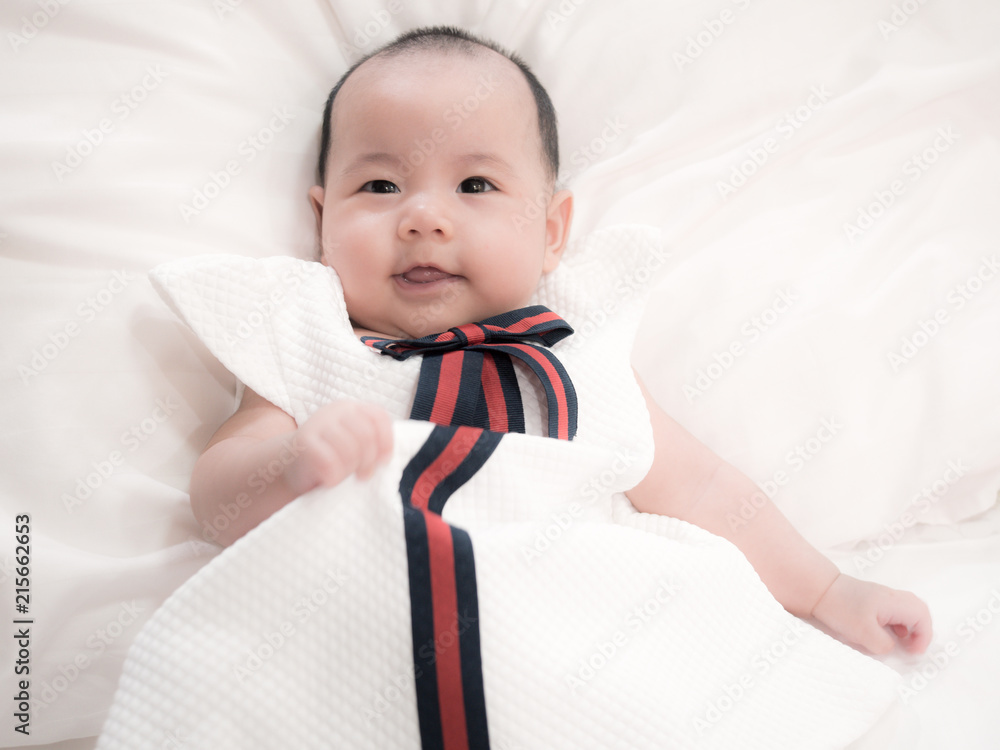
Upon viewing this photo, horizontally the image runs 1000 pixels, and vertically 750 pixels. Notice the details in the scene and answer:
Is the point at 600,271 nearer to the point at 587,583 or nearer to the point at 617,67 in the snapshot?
the point at 617,67

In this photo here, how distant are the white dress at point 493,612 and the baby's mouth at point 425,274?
128mm

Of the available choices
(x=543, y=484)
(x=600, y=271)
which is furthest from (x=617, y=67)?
(x=543, y=484)

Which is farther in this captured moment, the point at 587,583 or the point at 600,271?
the point at 600,271

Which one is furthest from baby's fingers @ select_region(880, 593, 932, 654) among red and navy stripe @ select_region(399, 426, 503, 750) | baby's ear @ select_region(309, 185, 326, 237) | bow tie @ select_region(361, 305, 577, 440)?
baby's ear @ select_region(309, 185, 326, 237)

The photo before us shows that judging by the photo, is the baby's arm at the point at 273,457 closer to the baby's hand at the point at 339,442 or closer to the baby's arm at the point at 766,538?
the baby's hand at the point at 339,442

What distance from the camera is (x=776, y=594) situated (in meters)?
1.13

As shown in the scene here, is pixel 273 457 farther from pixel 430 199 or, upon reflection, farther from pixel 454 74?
pixel 454 74

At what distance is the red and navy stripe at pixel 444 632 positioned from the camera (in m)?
0.74

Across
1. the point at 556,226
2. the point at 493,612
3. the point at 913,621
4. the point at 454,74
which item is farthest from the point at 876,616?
the point at 454,74

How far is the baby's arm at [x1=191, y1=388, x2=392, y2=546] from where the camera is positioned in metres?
0.75

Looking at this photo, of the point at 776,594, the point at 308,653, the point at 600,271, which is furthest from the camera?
the point at 600,271

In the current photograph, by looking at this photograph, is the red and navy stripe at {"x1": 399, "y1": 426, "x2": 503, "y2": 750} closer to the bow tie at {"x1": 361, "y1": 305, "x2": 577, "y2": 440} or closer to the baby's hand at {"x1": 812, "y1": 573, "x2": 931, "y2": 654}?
the bow tie at {"x1": 361, "y1": 305, "x2": 577, "y2": 440}

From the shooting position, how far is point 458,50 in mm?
1188

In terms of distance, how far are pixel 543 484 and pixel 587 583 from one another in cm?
14
